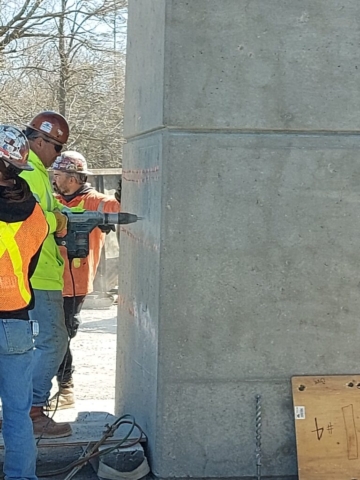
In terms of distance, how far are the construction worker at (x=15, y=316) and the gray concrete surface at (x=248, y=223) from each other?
0.70 m

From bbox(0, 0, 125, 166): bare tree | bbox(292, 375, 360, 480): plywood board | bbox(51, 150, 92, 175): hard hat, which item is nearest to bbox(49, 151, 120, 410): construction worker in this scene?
bbox(51, 150, 92, 175): hard hat

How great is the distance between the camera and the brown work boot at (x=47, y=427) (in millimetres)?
5031

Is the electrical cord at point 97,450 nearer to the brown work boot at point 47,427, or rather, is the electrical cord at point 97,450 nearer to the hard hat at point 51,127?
the brown work boot at point 47,427

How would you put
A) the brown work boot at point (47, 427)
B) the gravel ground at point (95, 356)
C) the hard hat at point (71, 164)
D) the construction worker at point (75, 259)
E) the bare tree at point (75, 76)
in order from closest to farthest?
1. the brown work boot at point (47, 427)
2. the construction worker at point (75, 259)
3. the hard hat at point (71, 164)
4. the gravel ground at point (95, 356)
5. the bare tree at point (75, 76)

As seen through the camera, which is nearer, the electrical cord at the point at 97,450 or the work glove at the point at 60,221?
the electrical cord at the point at 97,450

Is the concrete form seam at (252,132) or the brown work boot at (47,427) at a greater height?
the concrete form seam at (252,132)

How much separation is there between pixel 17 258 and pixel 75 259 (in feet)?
7.77

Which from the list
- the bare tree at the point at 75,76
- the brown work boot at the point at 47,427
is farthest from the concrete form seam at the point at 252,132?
the bare tree at the point at 75,76

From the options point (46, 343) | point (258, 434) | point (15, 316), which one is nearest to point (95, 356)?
point (46, 343)

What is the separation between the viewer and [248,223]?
4645 millimetres

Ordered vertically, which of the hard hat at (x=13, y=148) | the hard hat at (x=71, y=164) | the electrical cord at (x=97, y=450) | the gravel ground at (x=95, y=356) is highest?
the hard hat at (x=13, y=148)

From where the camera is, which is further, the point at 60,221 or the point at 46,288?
the point at 46,288

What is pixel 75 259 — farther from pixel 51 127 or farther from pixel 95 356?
pixel 95 356

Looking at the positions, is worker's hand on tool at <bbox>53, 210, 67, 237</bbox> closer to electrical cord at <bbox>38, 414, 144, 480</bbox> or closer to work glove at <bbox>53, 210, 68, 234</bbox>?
work glove at <bbox>53, 210, 68, 234</bbox>
